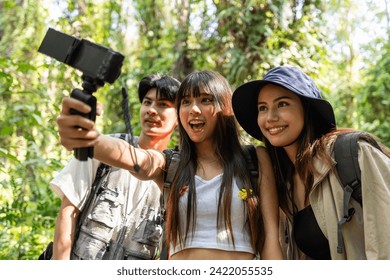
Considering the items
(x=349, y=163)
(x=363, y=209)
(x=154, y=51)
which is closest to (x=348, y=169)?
(x=349, y=163)

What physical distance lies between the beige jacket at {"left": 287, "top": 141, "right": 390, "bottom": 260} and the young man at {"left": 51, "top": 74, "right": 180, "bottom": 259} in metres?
0.93

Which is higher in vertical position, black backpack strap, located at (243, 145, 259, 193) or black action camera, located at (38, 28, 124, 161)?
black action camera, located at (38, 28, 124, 161)

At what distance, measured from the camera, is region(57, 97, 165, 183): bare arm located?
1.53 m

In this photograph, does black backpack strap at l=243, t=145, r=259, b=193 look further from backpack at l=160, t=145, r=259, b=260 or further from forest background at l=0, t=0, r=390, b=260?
forest background at l=0, t=0, r=390, b=260

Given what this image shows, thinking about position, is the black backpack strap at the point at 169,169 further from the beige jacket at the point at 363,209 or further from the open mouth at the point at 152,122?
the beige jacket at the point at 363,209

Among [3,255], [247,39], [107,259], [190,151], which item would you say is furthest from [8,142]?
[190,151]

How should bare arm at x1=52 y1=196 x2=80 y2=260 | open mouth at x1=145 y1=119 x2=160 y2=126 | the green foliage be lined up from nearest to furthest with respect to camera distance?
1. bare arm at x1=52 y1=196 x2=80 y2=260
2. open mouth at x1=145 y1=119 x2=160 y2=126
3. the green foliage

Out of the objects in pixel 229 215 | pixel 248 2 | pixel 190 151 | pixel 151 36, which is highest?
pixel 248 2

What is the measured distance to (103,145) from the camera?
1854mm

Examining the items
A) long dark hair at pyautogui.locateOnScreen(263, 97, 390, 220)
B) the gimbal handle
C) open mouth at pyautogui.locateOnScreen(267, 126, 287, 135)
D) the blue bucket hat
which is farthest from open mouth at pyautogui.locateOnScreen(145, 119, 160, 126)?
the gimbal handle

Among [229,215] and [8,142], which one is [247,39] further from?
[229,215]

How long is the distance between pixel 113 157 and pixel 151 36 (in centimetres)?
456
